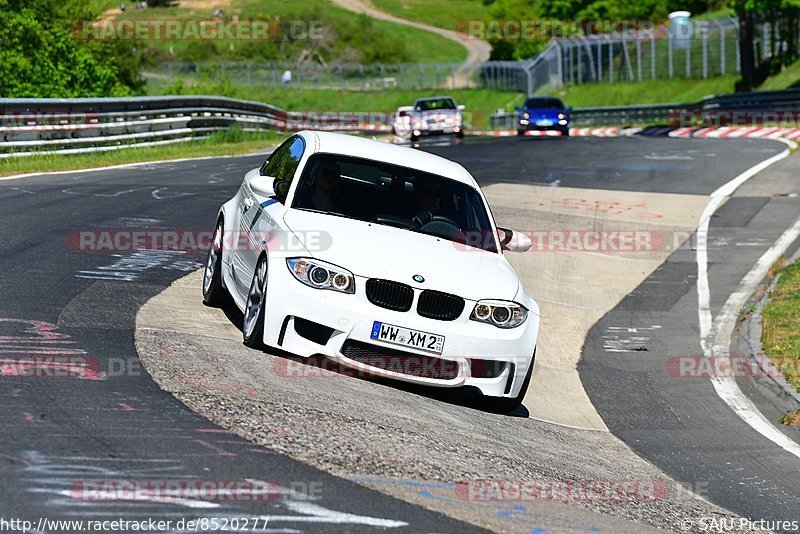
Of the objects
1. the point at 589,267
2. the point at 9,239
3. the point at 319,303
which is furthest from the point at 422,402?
the point at 589,267

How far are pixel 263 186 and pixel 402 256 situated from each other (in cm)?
145

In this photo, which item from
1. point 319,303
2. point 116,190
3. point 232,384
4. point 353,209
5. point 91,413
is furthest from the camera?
point 116,190

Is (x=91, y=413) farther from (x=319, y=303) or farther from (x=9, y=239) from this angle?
(x=9, y=239)

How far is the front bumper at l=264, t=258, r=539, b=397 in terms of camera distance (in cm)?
825

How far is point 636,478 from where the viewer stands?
7.74 m

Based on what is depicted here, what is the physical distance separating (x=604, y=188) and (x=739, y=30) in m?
31.3

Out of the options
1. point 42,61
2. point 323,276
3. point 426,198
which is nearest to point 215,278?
point 426,198

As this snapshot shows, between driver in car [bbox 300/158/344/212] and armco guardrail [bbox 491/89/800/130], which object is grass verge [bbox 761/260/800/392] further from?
armco guardrail [bbox 491/89/800/130]

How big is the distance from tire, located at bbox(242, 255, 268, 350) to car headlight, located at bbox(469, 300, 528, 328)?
1449 millimetres

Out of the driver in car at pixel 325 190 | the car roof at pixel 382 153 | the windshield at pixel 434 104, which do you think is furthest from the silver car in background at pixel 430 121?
the driver in car at pixel 325 190

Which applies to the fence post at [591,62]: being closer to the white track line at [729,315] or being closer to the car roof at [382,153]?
the white track line at [729,315]

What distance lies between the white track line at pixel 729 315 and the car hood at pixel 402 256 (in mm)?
2556

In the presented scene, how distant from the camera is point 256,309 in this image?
8.71 meters

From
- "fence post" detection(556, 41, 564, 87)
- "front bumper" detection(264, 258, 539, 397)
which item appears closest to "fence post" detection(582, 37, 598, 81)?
"fence post" detection(556, 41, 564, 87)
